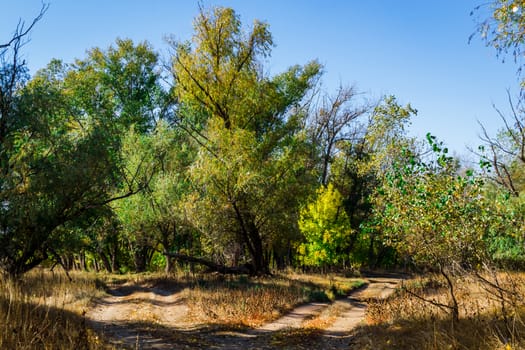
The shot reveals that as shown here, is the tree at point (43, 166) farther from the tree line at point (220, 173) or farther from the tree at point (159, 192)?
the tree at point (159, 192)

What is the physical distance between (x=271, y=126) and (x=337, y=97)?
20.5 meters

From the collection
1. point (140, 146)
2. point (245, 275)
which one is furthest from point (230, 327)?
point (140, 146)

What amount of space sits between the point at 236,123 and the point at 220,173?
312 centimetres

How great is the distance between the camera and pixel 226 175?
19375mm

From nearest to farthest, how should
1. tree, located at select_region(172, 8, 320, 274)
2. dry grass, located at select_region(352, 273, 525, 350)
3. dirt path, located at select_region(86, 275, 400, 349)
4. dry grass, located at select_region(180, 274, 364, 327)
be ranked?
dry grass, located at select_region(352, 273, 525, 350)
dirt path, located at select_region(86, 275, 400, 349)
dry grass, located at select_region(180, 274, 364, 327)
tree, located at select_region(172, 8, 320, 274)

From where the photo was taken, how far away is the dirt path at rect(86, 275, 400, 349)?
10844mm

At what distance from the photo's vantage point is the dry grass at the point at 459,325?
698 centimetres

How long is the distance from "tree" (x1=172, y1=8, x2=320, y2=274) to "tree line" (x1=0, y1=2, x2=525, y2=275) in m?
0.07

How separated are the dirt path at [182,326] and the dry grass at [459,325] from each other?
3.50 feet

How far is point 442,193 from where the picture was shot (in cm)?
1145

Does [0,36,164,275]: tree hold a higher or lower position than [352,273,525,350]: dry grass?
higher

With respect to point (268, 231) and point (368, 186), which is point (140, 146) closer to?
point (268, 231)

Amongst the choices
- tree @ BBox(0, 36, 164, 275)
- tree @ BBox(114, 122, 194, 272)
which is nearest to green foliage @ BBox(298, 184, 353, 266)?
tree @ BBox(114, 122, 194, 272)

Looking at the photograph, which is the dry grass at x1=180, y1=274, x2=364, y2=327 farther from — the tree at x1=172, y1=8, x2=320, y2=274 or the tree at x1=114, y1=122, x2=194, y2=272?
the tree at x1=114, y1=122, x2=194, y2=272
